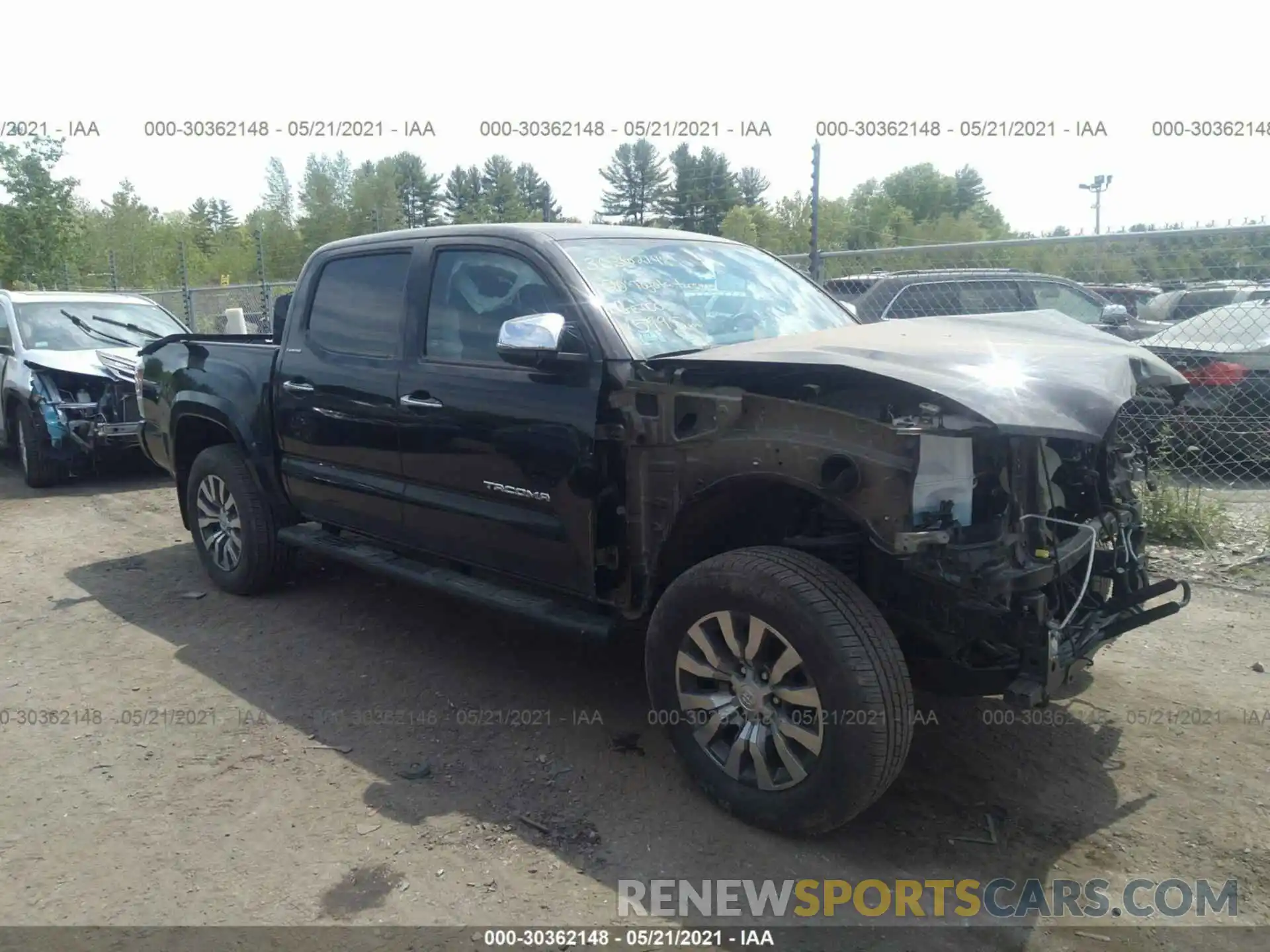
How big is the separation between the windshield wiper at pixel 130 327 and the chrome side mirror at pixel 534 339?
7.23 meters

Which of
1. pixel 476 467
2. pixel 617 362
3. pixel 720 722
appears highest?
pixel 617 362

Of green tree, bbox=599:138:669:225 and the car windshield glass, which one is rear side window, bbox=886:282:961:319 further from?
green tree, bbox=599:138:669:225

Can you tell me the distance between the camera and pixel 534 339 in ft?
11.6

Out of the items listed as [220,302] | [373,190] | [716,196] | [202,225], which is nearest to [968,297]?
[220,302]

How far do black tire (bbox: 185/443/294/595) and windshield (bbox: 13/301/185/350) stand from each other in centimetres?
403

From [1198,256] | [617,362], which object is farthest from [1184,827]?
[1198,256]

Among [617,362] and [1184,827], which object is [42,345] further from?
[1184,827]

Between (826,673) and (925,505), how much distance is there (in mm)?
579

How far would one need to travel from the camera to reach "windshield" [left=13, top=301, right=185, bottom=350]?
923cm

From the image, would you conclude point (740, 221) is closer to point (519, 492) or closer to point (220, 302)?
point (220, 302)

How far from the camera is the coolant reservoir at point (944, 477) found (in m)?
2.90

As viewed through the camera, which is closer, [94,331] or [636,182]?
[94,331]

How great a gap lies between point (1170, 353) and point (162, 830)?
7249 mm

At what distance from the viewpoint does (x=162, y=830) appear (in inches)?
132
